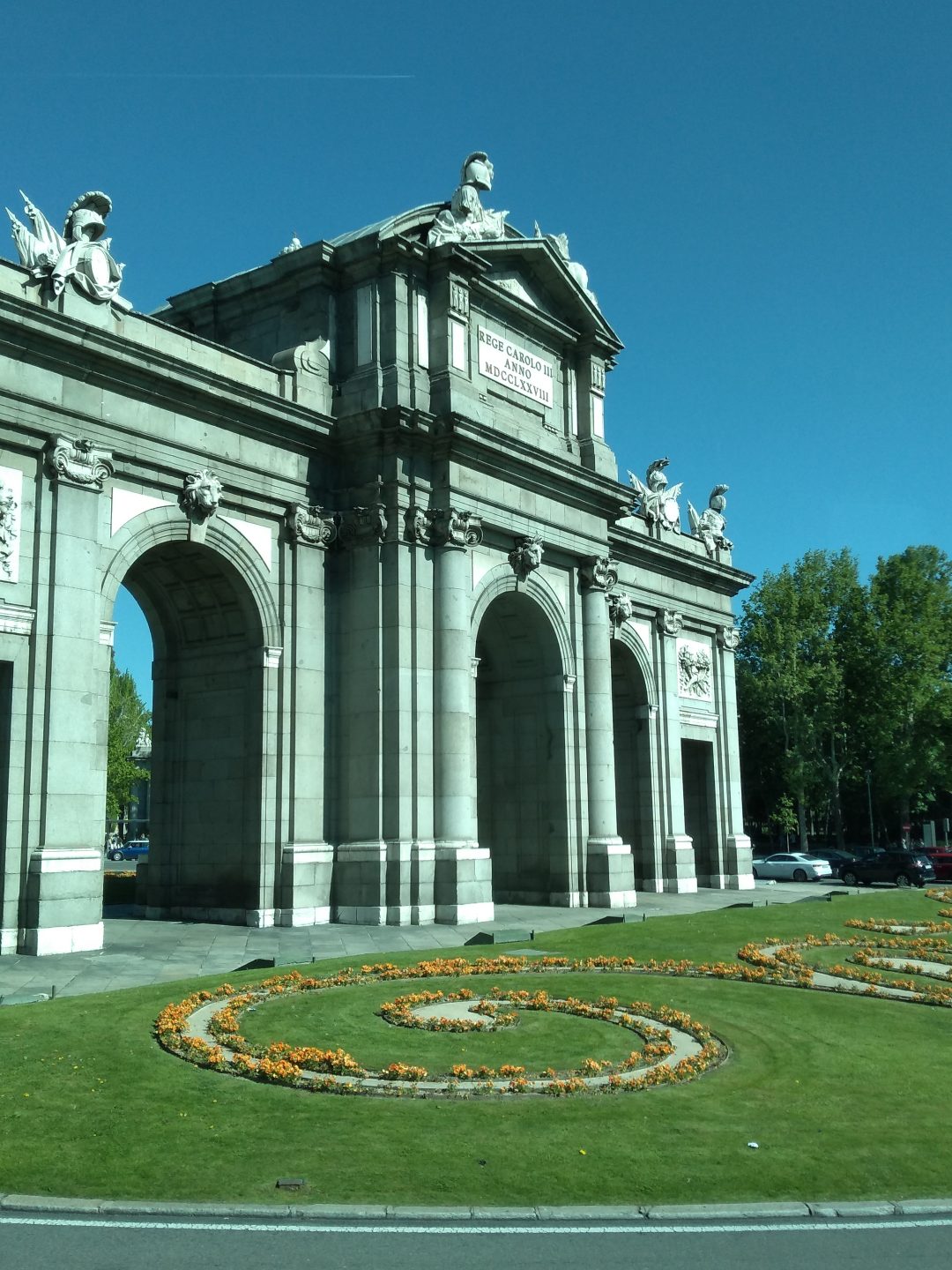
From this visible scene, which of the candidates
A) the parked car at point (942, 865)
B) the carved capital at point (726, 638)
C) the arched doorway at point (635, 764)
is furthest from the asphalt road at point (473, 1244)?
the parked car at point (942, 865)

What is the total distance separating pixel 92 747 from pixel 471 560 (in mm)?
11203

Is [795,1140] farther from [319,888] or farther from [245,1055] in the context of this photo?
[319,888]

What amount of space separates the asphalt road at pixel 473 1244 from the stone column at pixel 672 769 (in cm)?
3515

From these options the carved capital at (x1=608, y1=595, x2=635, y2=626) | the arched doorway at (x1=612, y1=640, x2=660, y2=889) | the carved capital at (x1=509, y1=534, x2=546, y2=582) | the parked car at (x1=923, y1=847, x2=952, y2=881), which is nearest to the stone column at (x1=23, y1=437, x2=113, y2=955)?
the carved capital at (x1=509, y1=534, x2=546, y2=582)

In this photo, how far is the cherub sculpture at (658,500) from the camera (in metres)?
46.0

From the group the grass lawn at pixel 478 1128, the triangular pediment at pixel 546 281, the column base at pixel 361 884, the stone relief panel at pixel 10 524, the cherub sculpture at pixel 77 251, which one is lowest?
the grass lawn at pixel 478 1128

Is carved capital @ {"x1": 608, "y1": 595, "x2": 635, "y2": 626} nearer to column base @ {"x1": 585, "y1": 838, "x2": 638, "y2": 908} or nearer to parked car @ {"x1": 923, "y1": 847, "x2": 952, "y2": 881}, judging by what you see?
column base @ {"x1": 585, "y1": 838, "x2": 638, "y2": 908}

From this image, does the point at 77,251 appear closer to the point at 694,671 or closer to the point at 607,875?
the point at 607,875

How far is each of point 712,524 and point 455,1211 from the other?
1731 inches

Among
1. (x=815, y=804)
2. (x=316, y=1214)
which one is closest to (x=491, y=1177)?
(x=316, y=1214)

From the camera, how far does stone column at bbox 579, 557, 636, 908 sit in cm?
3400

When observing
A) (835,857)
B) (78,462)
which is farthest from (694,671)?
(78,462)

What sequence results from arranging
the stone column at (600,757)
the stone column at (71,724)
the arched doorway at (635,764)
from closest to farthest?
1. the stone column at (71,724)
2. the stone column at (600,757)
3. the arched doorway at (635,764)

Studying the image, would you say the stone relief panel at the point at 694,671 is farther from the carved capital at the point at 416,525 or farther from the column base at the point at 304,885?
the column base at the point at 304,885
